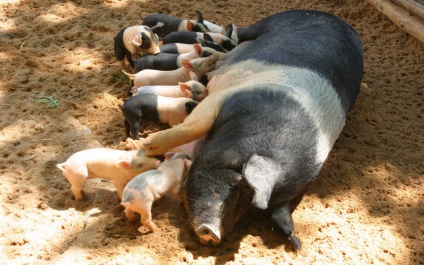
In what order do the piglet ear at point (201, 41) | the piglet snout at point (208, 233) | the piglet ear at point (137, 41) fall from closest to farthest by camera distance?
the piglet snout at point (208, 233) → the piglet ear at point (137, 41) → the piglet ear at point (201, 41)

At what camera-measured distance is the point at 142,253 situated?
3.18 meters

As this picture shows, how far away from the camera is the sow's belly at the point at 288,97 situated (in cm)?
356

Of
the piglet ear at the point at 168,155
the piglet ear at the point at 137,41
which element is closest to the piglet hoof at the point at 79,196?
the piglet ear at the point at 168,155

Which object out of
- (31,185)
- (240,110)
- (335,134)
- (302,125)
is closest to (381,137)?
(335,134)

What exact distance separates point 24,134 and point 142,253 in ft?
5.07

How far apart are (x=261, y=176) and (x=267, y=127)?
1.42 ft

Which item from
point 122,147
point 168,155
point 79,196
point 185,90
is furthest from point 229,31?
point 79,196

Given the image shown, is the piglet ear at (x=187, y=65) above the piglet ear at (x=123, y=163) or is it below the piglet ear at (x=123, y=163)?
below

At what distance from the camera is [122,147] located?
161 inches

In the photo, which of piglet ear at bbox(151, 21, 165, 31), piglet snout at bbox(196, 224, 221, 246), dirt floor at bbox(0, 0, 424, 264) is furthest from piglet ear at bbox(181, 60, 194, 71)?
piglet snout at bbox(196, 224, 221, 246)

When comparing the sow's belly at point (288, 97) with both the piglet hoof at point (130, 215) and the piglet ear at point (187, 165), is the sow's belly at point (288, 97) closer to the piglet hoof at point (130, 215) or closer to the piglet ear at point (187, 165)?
the piglet ear at point (187, 165)

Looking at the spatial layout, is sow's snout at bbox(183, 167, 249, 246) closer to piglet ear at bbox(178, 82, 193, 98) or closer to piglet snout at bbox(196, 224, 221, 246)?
piglet snout at bbox(196, 224, 221, 246)

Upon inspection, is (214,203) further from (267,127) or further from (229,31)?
(229,31)

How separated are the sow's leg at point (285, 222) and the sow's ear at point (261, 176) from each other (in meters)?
0.28
